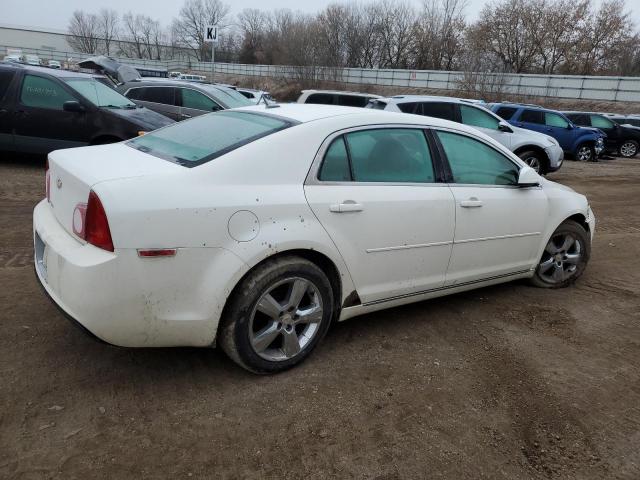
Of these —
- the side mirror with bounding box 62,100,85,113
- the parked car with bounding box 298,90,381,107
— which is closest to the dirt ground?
the side mirror with bounding box 62,100,85,113

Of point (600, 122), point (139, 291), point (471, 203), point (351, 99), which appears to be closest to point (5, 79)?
point (139, 291)

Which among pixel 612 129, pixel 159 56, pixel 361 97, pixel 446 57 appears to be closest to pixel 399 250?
pixel 361 97

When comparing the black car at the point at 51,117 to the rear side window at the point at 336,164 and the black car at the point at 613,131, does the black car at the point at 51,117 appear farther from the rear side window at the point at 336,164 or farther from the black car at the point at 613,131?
the black car at the point at 613,131

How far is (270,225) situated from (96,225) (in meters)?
0.86

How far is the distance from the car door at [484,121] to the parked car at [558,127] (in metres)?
4.76

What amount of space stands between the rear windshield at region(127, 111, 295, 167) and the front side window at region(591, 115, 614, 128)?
19.2 metres

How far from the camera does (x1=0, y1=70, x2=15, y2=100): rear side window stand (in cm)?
834

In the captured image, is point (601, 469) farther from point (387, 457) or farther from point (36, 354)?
point (36, 354)

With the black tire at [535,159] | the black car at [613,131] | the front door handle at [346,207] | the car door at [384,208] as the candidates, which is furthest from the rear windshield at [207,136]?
the black car at [613,131]

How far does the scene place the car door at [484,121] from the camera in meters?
11.7

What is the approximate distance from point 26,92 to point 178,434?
7.82 meters

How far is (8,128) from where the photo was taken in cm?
829

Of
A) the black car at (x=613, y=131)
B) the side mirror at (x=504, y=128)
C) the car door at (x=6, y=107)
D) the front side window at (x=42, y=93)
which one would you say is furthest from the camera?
the black car at (x=613, y=131)

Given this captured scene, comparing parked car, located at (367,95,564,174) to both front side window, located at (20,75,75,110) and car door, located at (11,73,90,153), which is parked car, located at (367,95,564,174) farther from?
front side window, located at (20,75,75,110)
